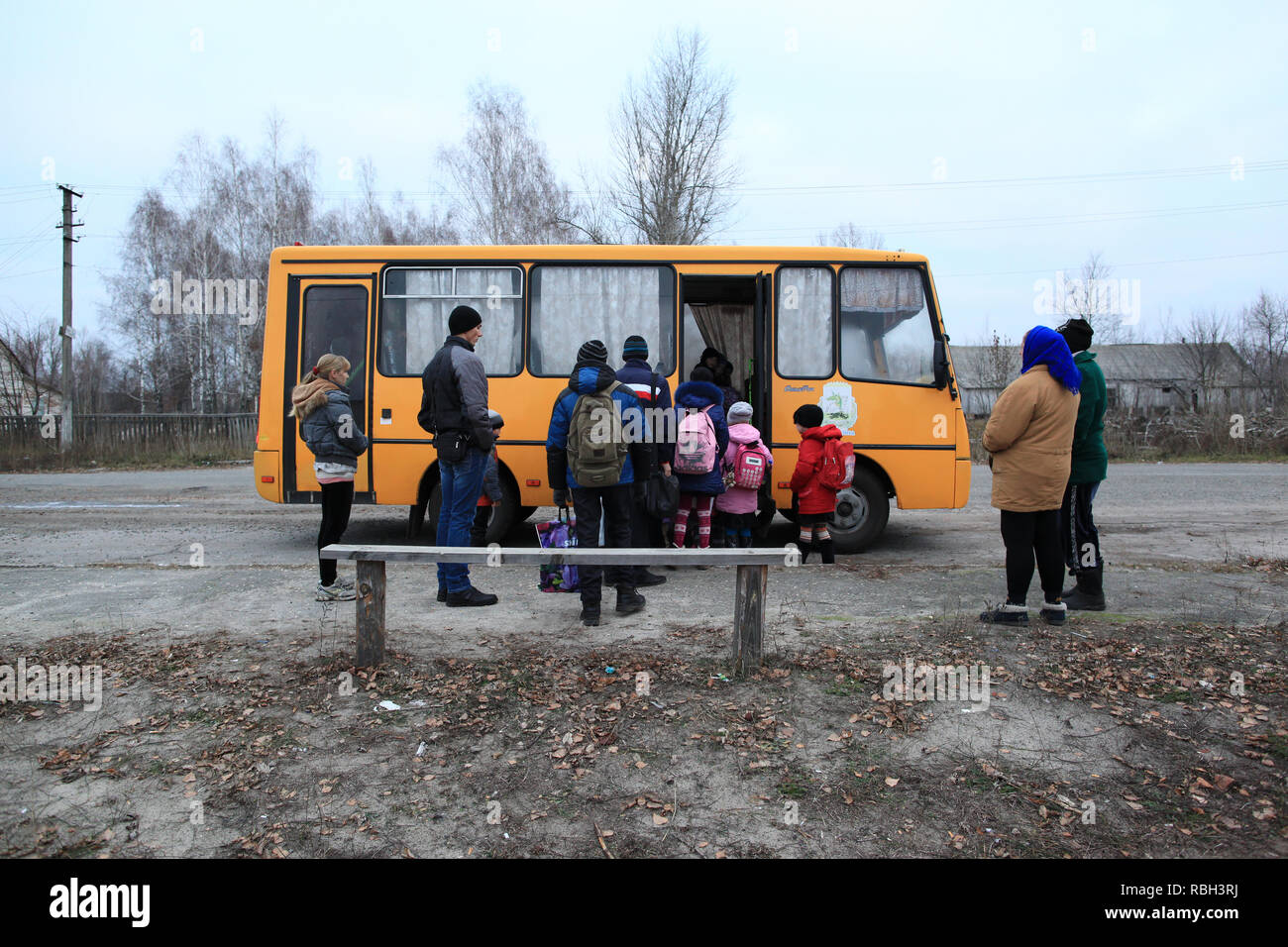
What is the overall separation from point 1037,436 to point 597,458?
8.88 ft

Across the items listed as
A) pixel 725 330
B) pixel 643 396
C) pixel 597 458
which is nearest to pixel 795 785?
pixel 597 458

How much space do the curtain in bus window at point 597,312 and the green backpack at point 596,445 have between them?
8.62 ft

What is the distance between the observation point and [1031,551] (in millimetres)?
5027

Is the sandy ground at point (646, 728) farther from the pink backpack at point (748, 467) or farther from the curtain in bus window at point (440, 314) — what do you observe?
the curtain in bus window at point (440, 314)

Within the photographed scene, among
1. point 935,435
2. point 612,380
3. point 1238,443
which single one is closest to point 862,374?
point 935,435

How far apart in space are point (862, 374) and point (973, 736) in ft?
15.5

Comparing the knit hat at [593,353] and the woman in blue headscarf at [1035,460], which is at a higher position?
the knit hat at [593,353]

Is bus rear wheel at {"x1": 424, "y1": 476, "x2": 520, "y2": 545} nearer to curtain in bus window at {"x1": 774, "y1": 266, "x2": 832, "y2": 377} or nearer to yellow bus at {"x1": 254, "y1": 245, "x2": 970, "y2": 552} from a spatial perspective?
yellow bus at {"x1": 254, "y1": 245, "x2": 970, "y2": 552}

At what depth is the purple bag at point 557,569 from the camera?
612 centimetres

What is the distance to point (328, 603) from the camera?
587 centimetres

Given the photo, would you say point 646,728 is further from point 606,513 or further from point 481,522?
point 481,522

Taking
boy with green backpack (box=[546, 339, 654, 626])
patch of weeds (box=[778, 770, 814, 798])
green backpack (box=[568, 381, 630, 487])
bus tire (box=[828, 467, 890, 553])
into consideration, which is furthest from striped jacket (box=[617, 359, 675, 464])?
patch of weeds (box=[778, 770, 814, 798])

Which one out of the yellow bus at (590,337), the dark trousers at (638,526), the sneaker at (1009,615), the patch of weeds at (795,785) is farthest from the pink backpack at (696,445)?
the patch of weeds at (795,785)

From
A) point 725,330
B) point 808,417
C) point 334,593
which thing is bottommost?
point 334,593
